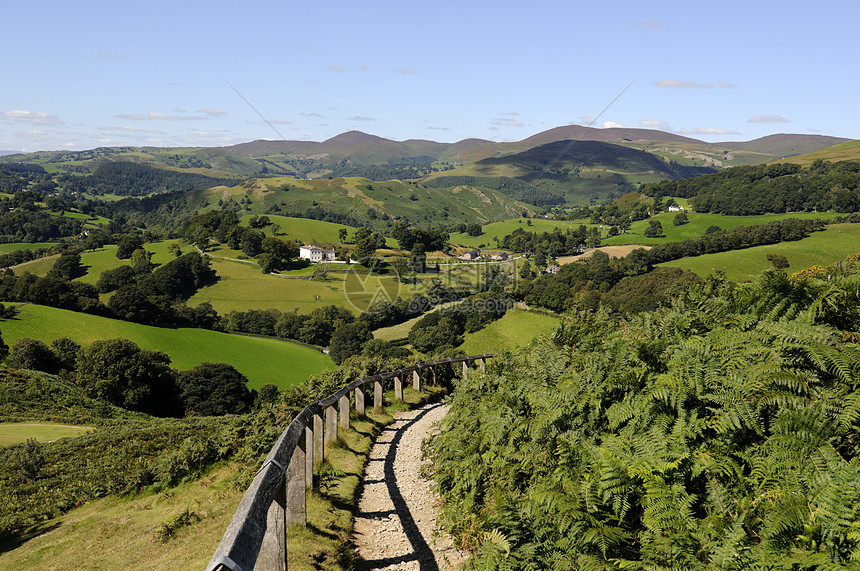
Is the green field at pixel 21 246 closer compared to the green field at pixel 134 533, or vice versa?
the green field at pixel 134 533

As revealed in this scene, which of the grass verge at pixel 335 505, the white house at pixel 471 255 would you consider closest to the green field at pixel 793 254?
the white house at pixel 471 255

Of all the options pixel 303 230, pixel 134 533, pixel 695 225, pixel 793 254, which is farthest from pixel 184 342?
pixel 695 225

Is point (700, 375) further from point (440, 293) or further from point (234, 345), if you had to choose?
point (440, 293)

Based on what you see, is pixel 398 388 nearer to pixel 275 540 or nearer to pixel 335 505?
pixel 335 505

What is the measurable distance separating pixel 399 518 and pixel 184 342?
77893mm

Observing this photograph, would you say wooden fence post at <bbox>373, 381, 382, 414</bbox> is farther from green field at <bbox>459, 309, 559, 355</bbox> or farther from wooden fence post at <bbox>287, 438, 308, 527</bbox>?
green field at <bbox>459, 309, 559, 355</bbox>

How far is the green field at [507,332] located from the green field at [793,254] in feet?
127

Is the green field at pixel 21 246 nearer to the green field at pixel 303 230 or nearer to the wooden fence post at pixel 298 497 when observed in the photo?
the green field at pixel 303 230

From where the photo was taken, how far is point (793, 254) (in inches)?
4161

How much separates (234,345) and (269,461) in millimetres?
78891

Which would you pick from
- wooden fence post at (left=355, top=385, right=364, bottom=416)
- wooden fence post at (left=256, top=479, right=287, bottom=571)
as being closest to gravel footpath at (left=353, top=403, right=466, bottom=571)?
wooden fence post at (left=355, top=385, right=364, bottom=416)

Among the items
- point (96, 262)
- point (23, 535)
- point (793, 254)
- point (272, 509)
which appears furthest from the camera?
point (96, 262)

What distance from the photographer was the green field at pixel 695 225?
150 m

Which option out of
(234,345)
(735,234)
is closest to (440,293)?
(234,345)
